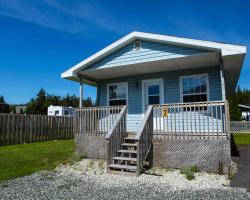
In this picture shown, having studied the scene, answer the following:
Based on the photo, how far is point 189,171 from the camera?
6180 millimetres

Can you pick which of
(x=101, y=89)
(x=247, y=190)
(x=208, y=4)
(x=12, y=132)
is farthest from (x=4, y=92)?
(x=247, y=190)

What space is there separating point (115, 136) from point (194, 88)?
408 cm

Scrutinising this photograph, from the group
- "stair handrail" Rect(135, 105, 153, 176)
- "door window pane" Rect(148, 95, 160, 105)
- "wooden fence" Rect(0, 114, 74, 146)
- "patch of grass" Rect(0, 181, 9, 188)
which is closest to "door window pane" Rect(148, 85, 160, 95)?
"door window pane" Rect(148, 95, 160, 105)

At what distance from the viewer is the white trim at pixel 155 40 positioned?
7066 millimetres

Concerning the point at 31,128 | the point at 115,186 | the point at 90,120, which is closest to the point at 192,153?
the point at 115,186

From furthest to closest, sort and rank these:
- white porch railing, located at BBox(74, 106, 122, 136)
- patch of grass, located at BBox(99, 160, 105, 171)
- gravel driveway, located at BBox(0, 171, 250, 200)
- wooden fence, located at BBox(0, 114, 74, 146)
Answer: wooden fence, located at BBox(0, 114, 74, 146) → white porch railing, located at BBox(74, 106, 122, 136) → patch of grass, located at BBox(99, 160, 105, 171) → gravel driveway, located at BBox(0, 171, 250, 200)

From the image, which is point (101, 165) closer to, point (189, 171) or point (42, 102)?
point (189, 171)

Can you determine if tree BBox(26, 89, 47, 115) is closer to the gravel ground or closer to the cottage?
the cottage

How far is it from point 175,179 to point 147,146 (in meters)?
1.39

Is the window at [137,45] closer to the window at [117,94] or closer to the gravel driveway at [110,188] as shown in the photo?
the window at [117,94]

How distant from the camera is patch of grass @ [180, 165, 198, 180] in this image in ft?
19.1

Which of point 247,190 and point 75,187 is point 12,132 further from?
point 247,190

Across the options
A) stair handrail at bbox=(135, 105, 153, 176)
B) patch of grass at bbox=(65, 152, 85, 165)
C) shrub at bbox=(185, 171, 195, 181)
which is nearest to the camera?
shrub at bbox=(185, 171, 195, 181)

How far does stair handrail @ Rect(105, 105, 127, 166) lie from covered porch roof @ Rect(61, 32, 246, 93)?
8.07 ft
